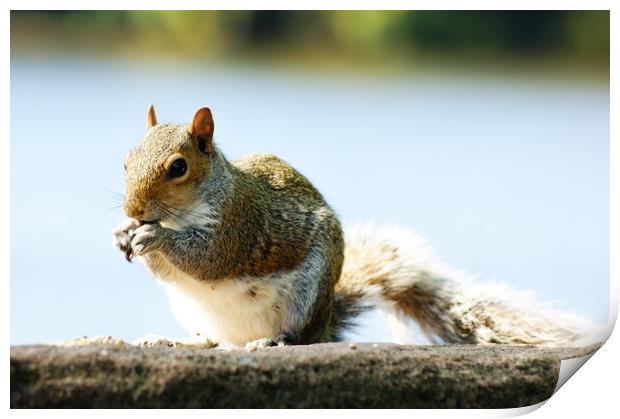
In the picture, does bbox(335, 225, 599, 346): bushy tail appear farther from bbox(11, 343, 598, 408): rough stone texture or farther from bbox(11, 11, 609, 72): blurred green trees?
→ bbox(11, 11, 609, 72): blurred green trees

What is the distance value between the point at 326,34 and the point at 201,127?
1.26ft

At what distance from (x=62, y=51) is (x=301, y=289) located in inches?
34.6

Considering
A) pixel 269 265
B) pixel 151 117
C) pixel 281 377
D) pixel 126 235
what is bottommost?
pixel 281 377

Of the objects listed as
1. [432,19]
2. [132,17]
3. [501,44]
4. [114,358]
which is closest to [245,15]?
[132,17]

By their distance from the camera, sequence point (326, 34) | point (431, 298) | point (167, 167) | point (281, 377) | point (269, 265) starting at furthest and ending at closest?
point (431, 298) < point (269, 265) < point (326, 34) < point (167, 167) < point (281, 377)

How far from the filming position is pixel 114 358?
7.92ft

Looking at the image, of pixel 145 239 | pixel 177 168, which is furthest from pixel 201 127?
pixel 145 239

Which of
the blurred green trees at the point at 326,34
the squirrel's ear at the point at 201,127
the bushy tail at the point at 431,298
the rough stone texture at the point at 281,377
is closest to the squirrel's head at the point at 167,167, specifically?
the squirrel's ear at the point at 201,127

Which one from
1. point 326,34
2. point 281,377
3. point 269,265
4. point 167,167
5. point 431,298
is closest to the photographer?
point 281,377

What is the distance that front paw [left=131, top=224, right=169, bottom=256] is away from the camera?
2.80 m

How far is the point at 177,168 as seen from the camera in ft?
9.29

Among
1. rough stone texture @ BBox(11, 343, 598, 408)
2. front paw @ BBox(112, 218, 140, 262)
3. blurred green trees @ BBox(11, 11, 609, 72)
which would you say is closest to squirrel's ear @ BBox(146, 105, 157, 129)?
blurred green trees @ BBox(11, 11, 609, 72)

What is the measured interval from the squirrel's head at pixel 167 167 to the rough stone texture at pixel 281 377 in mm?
387

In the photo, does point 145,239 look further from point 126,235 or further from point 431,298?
point 431,298
